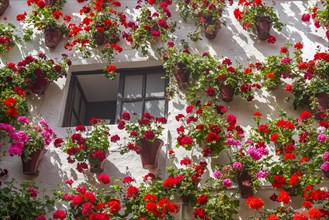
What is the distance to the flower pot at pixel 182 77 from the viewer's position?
6.60m

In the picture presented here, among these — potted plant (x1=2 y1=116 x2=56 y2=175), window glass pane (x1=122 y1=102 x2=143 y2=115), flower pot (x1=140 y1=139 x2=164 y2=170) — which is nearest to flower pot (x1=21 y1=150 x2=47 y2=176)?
potted plant (x1=2 y1=116 x2=56 y2=175)

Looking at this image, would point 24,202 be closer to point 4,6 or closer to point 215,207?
point 215,207

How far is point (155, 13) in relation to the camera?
7316 mm

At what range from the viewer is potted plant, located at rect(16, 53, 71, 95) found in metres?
6.79

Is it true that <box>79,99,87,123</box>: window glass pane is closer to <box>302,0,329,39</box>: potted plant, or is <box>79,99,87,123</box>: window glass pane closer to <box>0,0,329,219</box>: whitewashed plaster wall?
<box>0,0,329,219</box>: whitewashed plaster wall

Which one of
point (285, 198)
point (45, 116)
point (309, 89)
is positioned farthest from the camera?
point (45, 116)

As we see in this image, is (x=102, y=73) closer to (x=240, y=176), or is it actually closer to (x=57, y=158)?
(x=57, y=158)

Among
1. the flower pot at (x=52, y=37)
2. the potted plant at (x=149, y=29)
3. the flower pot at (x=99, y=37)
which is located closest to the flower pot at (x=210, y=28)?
the potted plant at (x=149, y=29)

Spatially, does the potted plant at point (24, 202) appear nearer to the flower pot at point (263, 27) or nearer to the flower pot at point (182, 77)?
the flower pot at point (182, 77)

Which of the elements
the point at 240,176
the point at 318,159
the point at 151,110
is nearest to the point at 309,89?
the point at 318,159

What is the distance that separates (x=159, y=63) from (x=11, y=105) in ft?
6.57

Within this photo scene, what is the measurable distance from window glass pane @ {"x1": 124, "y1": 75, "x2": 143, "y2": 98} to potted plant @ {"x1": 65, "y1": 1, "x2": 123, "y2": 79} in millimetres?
326

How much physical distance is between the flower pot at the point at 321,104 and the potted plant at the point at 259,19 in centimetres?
127

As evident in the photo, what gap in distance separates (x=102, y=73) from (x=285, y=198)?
3.25m
